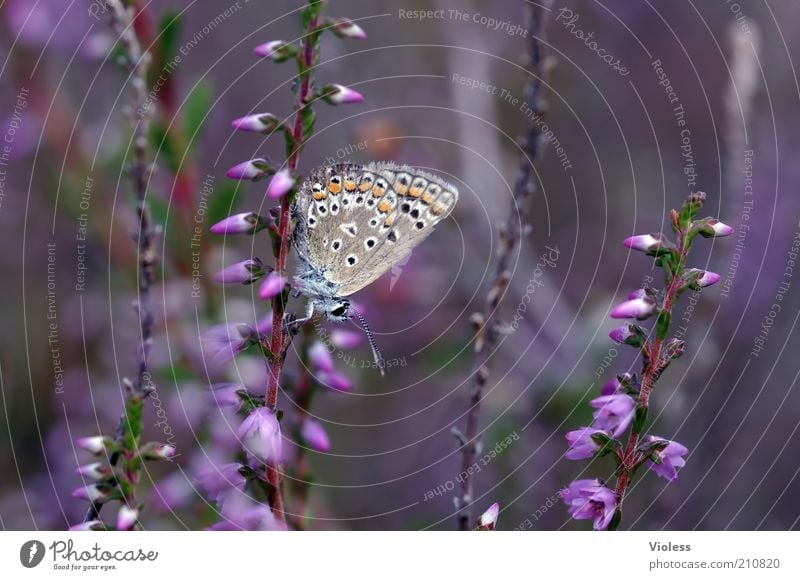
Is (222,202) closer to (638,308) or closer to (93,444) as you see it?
(93,444)

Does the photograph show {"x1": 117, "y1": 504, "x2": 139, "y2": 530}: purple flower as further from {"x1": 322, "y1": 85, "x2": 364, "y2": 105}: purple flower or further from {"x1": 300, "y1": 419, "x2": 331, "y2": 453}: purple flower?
{"x1": 322, "y1": 85, "x2": 364, "y2": 105}: purple flower

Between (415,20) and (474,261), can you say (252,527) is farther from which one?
(415,20)

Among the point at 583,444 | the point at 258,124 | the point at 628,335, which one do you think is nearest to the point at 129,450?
the point at 258,124

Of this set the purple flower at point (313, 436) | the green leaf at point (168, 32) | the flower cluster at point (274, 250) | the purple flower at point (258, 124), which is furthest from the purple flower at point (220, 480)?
the green leaf at point (168, 32)
